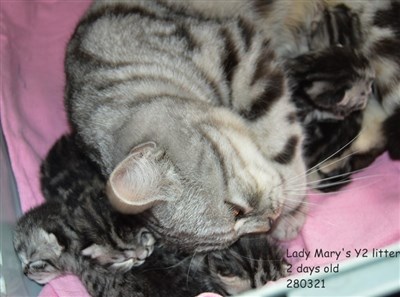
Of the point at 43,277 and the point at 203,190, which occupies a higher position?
the point at 203,190

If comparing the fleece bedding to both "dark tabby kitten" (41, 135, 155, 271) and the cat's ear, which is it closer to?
"dark tabby kitten" (41, 135, 155, 271)

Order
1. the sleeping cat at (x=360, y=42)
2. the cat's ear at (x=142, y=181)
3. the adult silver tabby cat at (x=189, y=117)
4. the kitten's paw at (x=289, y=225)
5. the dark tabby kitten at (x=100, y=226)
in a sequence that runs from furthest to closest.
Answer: the sleeping cat at (x=360, y=42) → the kitten's paw at (x=289, y=225) → the dark tabby kitten at (x=100, y=226) → the adult silver tabby cat at (x=189, y=117) → the cat's ear at (x=142, y=181)

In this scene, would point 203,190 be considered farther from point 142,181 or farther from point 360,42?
point 360,42

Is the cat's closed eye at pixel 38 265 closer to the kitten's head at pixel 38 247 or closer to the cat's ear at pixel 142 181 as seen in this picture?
the kitten's head at pixel 38 247

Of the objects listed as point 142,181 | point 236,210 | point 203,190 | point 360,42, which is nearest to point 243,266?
point 236,210

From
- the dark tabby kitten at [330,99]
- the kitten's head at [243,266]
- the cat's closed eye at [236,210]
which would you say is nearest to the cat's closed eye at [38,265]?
the kitten's head at [243,266]

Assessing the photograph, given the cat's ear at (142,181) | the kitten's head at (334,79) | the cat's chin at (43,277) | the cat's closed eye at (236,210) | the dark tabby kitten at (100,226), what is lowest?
the cat's chin at (43,277)

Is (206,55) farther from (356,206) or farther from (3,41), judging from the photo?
(3,41)
